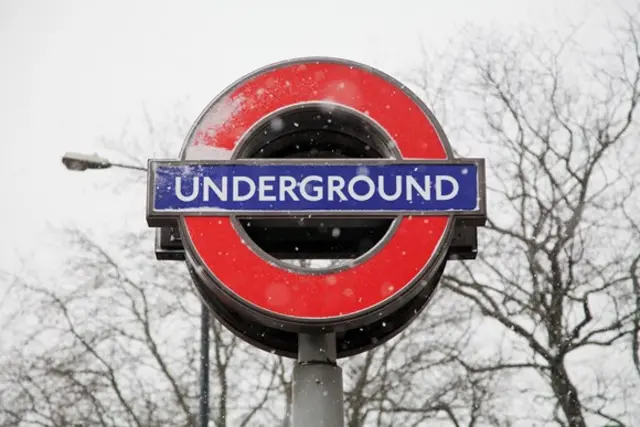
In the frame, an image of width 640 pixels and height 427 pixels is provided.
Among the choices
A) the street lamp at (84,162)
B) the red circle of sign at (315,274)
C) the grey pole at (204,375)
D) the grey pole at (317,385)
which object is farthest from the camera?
the street lamp at (84,162)

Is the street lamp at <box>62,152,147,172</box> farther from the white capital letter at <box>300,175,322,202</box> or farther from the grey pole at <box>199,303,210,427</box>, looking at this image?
the white capital letter at <box>300,175,322,202</box>

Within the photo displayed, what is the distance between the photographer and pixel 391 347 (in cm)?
1376

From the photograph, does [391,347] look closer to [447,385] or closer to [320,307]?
[447,385]

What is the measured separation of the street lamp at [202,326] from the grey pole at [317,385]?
472cm

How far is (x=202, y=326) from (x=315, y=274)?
613 centimetres

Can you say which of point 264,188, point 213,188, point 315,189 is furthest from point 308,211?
point 213,188

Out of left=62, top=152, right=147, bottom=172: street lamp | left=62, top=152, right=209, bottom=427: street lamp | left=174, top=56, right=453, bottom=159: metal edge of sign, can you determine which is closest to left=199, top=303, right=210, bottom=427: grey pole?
left=62, top=152, right=209, bottom=427: street lamp

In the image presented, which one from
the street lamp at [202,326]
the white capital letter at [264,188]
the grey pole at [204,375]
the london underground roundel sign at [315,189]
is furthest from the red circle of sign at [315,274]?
the grey pole at [204,375]

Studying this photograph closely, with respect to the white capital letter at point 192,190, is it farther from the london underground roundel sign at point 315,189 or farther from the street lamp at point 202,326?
the street lamp at point 202,326

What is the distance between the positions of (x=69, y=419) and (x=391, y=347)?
4.30 meters

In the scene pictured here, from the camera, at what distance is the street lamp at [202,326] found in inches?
442

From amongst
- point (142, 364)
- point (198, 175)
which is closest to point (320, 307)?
point (198, 175)

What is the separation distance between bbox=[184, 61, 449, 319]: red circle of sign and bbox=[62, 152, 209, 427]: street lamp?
4274 millimetres

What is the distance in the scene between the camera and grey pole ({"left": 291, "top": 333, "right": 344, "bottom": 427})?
19.5 ft
